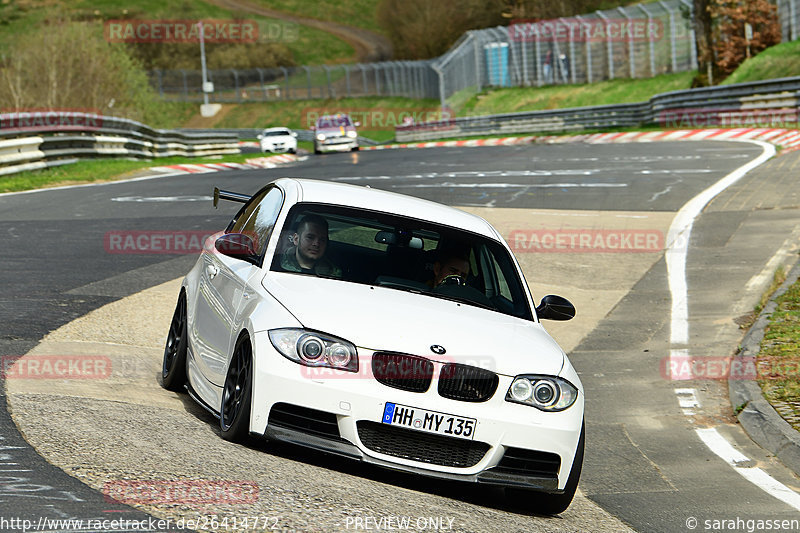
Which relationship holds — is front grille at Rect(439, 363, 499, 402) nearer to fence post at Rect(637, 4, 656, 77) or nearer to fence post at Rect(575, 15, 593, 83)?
fence post at Rect(637, 4, 656, 77)

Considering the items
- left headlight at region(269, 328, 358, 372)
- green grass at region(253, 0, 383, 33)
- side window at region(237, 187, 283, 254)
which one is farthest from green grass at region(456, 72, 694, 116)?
green grass at region(253, 0, 383, 33)

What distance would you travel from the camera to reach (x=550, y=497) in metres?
6.47

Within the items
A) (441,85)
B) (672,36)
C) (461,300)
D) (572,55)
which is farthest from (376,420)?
(441,85)

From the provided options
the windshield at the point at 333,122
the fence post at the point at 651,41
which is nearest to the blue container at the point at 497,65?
the fence post at the point at 651,41

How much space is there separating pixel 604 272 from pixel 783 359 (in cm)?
A: 492

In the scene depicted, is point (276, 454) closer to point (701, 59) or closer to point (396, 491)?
point (396, 491)

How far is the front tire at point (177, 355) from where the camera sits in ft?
26.2

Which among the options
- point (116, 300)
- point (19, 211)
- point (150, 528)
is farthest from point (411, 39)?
point (150, 528)

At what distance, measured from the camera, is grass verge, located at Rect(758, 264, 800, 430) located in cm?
907

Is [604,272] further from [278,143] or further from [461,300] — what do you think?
[278,143]

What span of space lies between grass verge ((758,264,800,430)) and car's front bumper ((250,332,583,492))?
3.07 m

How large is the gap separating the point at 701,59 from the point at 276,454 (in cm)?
4159

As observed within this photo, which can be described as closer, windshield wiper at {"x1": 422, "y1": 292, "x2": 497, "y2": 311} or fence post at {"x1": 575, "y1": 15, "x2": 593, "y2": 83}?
windshield wiper at {"x1": 422, "y1": 292, "x2": 497, "y2": 311}

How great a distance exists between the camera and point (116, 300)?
444 inches
